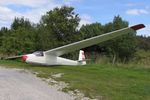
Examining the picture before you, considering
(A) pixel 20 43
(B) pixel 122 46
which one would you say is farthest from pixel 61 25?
(B) pixel 122 46

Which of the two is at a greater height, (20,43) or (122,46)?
(122,46)

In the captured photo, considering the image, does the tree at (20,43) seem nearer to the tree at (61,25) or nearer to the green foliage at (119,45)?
the tree at (61,25)

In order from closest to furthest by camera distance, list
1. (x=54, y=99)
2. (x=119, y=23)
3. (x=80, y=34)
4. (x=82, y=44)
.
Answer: (x=54, y=99) → (x=82, y=44) → (x=80, y=34) → (x=119, y=23)

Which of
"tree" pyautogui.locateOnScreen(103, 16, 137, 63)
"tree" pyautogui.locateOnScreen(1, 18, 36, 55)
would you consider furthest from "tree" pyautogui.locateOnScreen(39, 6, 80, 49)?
"tree" pyautogui.locateOnScreen(103, 16, 137, 63)

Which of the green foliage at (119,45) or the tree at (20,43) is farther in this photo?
the green foliage at (119,45)

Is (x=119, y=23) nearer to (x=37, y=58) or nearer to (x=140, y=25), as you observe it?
(x=37, y=58)

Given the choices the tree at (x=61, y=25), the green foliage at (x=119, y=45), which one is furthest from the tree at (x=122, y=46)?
the tree at (x=61, y=25)

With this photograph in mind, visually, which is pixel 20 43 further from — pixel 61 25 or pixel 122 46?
pixel 122 46

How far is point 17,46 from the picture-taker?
41062 millimetres

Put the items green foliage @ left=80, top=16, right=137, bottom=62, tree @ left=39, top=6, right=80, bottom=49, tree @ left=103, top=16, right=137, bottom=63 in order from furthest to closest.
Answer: tree @ left=103, top=16, right=137, bottom=63 → green foliage @ left=80, top=16, right=137, bottom=62 → tree @ left=39, top=6, right=80, bottom=49

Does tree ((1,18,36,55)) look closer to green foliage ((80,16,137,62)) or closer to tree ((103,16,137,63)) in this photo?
green foliage ((80,16,137,62))

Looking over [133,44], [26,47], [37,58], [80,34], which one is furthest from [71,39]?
[133,44]

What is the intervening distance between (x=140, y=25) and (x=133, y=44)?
148 ft

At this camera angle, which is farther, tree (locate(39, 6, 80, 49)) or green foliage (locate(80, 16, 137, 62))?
green foliage (locate(80, 16, 137, 62))
